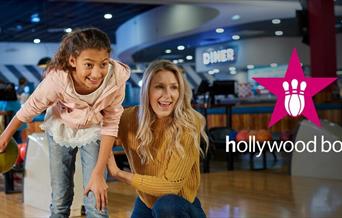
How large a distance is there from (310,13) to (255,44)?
6576 mm

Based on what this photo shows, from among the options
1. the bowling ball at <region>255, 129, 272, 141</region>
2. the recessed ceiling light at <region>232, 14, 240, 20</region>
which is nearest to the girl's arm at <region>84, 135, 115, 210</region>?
the bowling ball at <region>255, 129, 272, 141</region>

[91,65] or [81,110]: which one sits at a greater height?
[91,65]

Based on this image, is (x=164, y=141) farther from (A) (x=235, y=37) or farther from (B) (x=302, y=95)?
(A) (x=235, y=37)

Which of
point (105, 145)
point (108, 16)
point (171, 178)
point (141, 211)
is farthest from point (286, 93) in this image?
point (108, 16)

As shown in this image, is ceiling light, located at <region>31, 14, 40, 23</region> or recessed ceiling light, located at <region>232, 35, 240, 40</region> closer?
ceiling light, located at <region>31, 14, 40, 23</region>

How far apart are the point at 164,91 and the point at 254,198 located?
297 cm

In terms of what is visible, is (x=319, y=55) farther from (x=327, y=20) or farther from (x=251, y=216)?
(x=251, y=216)

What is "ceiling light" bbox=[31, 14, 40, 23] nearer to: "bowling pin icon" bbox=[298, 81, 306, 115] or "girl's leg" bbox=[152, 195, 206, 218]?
"bowling pin icon" bbox=[298, 81, 306, 115]

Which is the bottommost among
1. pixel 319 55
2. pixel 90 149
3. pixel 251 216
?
pixel 251 216

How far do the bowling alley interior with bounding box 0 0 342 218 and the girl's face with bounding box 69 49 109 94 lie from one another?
0.16 metres

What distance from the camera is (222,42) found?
52.3 ft

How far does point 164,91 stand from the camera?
2219 millimetres

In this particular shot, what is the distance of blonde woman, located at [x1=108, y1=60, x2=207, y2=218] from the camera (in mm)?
2229

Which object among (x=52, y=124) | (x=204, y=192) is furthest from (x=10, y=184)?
(x=52, y=124)
